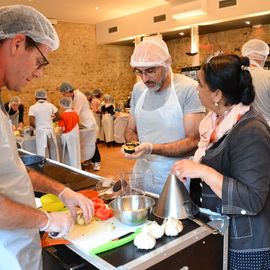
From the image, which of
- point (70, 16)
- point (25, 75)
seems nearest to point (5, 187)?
point (25, 75)

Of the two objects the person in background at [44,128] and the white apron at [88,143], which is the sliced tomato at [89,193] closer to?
the person in background at [44,128]

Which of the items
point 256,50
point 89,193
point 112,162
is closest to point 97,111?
point 112,162

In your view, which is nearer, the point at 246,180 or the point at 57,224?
the point at 57,224

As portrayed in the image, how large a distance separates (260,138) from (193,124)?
0.63m

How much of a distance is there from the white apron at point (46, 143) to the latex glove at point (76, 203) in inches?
140

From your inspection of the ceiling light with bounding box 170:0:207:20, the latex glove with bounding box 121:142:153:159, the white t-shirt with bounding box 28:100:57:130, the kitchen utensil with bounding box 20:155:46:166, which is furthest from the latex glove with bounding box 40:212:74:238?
the ceiling light with bounding box 170:0:207:20

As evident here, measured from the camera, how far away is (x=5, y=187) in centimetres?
97

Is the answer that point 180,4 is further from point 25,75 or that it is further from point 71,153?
point 25,75

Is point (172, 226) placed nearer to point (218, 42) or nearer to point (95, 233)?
point (95, 233)

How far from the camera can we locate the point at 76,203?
4.21 ft

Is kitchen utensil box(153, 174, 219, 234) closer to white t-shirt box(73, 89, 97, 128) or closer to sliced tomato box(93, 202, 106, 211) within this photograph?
sliced tomato box(93, 202, 106, 211)

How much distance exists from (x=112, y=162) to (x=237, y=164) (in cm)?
513

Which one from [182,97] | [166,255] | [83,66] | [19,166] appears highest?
[83,66]

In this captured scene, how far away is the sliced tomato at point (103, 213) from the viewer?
1.32 metres
